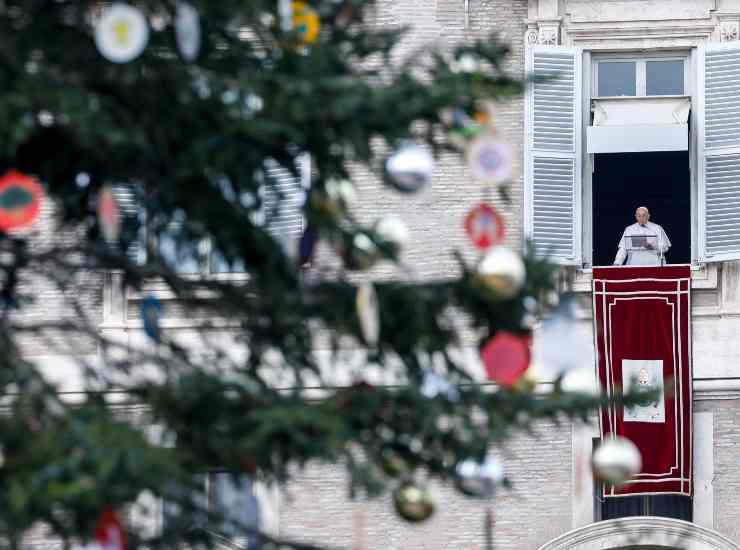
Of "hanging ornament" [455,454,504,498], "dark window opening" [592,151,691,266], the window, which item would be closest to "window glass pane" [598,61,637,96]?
the window

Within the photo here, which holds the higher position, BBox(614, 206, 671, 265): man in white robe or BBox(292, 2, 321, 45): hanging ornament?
BBox(292, 2, 321, 45): hanging ornament

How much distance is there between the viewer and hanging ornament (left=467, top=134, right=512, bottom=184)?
12.4 meters

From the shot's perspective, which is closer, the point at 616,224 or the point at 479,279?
the point at 479,279

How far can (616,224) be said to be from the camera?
24250 millimetres

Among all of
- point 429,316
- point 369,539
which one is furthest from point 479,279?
point 369,539

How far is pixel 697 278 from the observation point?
22078 mm

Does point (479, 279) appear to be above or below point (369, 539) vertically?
above

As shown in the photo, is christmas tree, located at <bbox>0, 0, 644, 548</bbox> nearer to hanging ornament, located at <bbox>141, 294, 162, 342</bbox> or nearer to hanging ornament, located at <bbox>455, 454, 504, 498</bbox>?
hanging ornament, located at <bbox>455, 454, 504, 498</bbox>

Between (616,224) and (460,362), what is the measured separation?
11.8 m

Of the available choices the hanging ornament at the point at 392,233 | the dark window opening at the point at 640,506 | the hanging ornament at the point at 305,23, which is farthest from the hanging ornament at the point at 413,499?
the dark window opening at the point at 640,506

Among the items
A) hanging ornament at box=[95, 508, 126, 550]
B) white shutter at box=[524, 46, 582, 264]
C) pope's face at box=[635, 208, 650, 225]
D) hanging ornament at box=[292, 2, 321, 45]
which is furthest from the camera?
pope's face at box=[635, 208, 650, 225]

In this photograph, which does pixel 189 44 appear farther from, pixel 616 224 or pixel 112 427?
pixel 616 224

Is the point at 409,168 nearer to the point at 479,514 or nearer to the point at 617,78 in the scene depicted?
the point at 479,514

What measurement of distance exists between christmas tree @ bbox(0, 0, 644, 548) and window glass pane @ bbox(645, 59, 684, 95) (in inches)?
389
